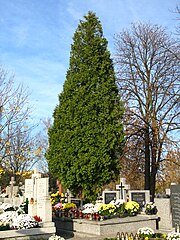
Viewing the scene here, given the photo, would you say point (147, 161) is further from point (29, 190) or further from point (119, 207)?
point (29, 190)

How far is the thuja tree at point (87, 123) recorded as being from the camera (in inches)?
579

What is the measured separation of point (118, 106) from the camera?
1562 cm

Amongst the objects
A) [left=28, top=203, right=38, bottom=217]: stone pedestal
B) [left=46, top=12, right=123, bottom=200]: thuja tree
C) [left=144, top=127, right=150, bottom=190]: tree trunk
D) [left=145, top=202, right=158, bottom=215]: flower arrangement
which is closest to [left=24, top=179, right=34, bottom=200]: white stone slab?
[left=28, top=203, right=38, bottom=217]: stone pedestal

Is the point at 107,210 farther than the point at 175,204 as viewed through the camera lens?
Yes

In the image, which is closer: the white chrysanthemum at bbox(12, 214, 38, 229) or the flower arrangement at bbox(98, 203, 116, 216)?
the white chrysanthemum at bbox(12, 214, 38, 229)

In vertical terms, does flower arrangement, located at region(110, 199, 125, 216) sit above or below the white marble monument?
below

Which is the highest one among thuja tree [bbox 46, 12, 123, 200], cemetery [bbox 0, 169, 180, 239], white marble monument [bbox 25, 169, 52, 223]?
thuja tree [bbox 46, 12, 123, 200]

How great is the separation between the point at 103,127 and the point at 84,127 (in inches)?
35.8

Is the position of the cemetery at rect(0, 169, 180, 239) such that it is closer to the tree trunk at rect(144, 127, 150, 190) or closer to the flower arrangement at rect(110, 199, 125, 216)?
the flower arrangement at rect(110, 199, 125, 216)

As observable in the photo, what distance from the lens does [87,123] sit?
15117 mm

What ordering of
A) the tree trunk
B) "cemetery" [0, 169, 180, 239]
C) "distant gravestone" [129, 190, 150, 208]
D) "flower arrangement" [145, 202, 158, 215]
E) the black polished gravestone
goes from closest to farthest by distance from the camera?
"cemetery" [0, 169, 180, 239] < the black polished gravestone < "flower arrangement" [145, 202, 158, 215] < "distant gravestone" [129, 190, 150, 208] < the tree trunk

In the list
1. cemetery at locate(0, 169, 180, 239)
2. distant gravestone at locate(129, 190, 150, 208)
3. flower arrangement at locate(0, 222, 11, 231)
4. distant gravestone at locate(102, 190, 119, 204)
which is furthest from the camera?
distant gravestone at locate(102, 190, 119, 204)

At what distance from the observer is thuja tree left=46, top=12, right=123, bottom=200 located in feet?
48.2

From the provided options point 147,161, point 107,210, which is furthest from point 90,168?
point 147,161
